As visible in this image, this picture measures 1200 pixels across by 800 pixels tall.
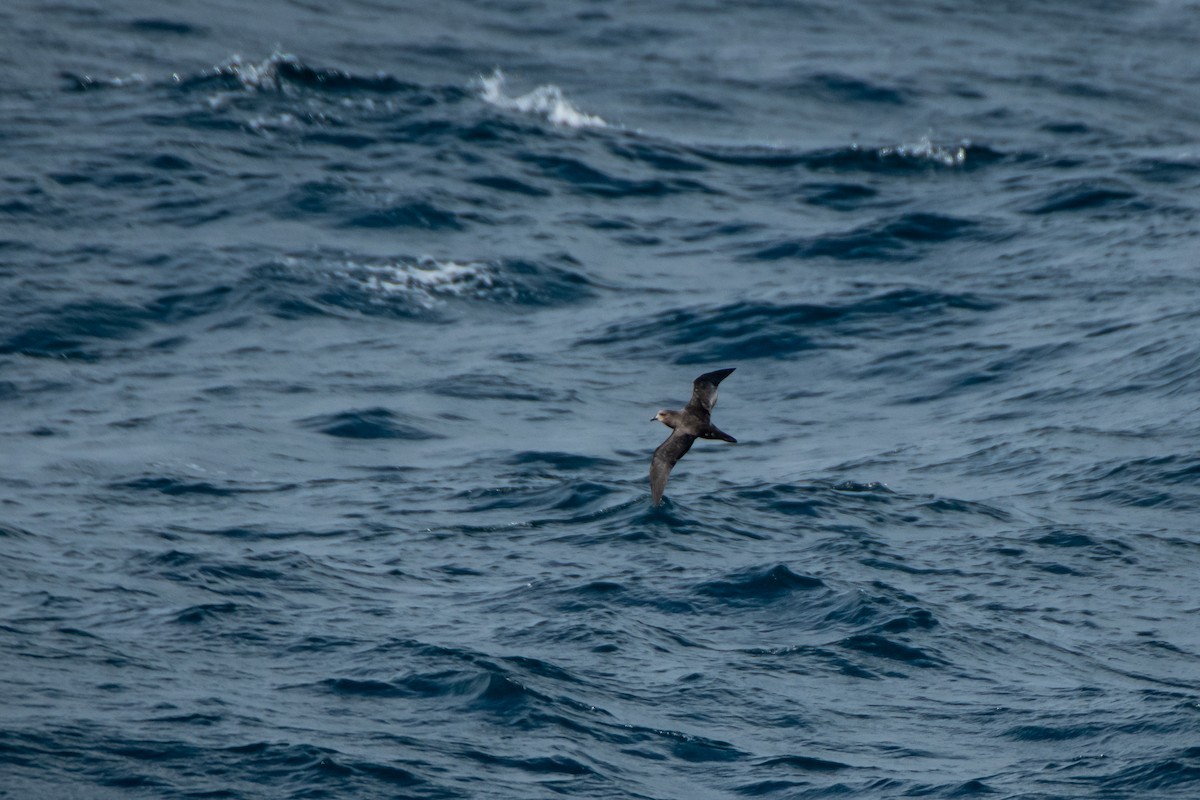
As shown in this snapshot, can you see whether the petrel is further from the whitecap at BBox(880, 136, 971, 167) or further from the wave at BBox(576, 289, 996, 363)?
the whitecap at BBox(880, 136, 971, 167)

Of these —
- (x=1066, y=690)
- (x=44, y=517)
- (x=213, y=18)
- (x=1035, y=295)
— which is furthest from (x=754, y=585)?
(x=213, y=18)

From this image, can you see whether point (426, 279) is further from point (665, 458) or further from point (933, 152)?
point (665, 458)

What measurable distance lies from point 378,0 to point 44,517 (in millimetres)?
19334

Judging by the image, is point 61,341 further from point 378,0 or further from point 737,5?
point 737,5

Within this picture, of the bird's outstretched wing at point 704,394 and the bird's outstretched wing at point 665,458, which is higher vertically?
the bird's outstretched wing at point 704,394

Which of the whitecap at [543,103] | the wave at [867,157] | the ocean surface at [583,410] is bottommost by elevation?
the ocean surface at [583,410]

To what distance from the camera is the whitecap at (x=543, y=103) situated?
27734 millimetres

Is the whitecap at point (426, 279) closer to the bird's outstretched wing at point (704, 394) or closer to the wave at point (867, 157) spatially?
the wave at point (867, 157)

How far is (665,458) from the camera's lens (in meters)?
12.5

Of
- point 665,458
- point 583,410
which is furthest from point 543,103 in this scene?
point 665,458

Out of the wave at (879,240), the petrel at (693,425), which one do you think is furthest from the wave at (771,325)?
the petrel at (693,425)

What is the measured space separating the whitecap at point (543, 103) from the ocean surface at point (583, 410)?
19cm

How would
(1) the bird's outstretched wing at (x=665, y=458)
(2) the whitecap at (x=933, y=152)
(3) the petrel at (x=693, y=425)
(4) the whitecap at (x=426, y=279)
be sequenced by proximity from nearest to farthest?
(1) the bird's outstretched wing at (x=665, y=458) < (3) the petrel at (x=693, y=425) < (4) the whitecap at (x=426, y=279) < (2) the whitecap at (x=933, y=152)

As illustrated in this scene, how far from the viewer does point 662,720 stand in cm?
1314
